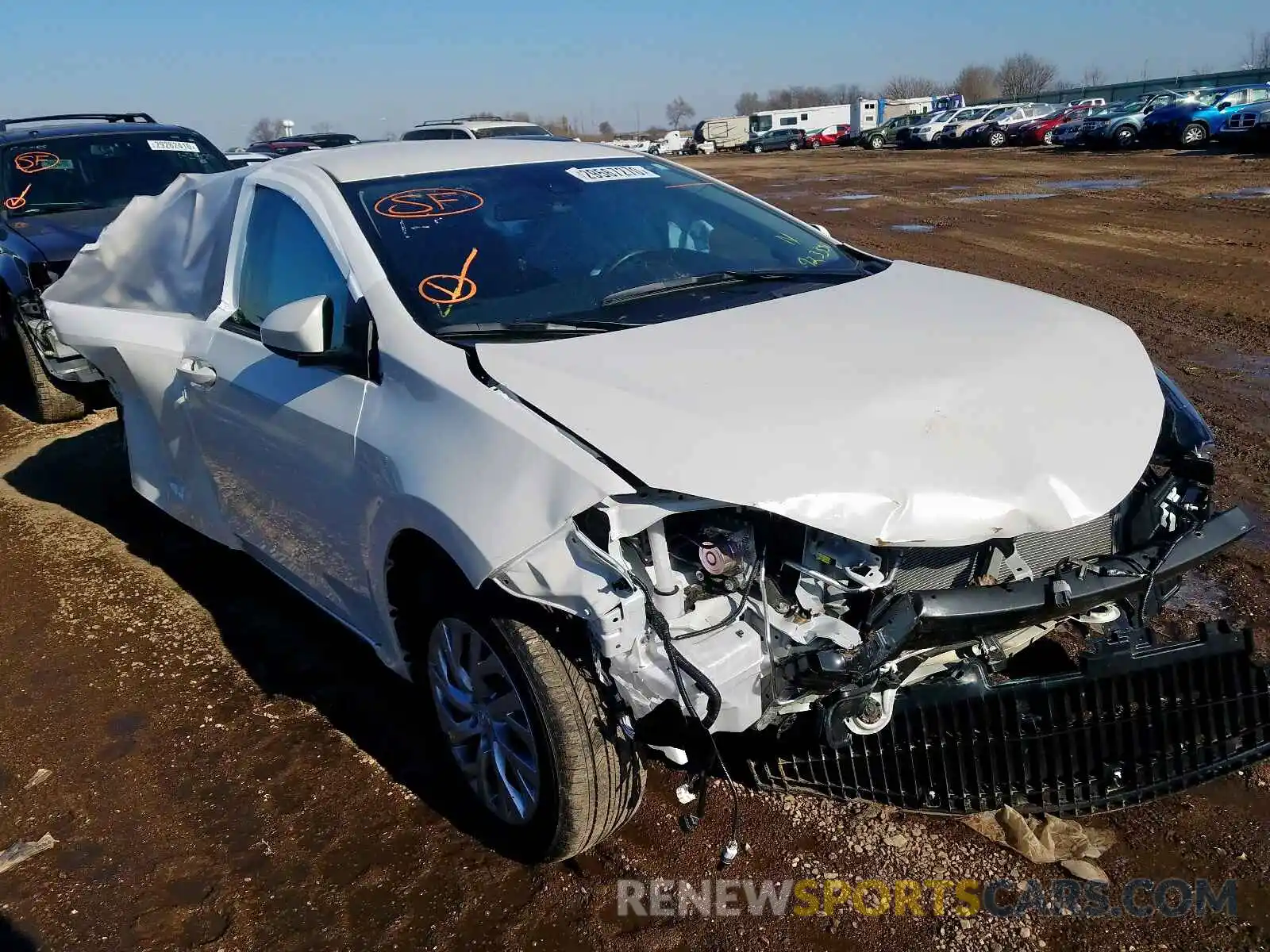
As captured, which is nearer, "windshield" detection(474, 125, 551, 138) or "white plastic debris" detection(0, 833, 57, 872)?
"white plastic debris" detection(0, 833, 57, 872)

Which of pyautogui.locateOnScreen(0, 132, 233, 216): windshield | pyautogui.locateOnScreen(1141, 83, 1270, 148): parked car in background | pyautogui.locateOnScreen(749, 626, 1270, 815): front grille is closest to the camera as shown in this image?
pyautogui.locateOnScreen(749, 626, 1270, 815): front grille

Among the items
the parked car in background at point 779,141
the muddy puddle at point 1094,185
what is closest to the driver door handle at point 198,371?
the muddy puddle at point 1094,185

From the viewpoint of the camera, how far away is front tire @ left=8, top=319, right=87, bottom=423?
23.9 ft

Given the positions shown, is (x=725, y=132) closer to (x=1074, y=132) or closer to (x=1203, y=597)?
(x=1074, y=132)

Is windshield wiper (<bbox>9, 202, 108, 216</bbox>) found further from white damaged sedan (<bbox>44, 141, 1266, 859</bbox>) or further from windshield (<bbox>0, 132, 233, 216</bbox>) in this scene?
white damaged sedan (<bbox>44, 141, 1266, 859</bbox>)

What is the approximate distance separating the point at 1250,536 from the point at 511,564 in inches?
134

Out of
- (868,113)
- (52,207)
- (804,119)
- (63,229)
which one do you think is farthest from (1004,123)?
(63,229)

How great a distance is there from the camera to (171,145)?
874 centimetres

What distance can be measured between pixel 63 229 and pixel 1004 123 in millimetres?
35946

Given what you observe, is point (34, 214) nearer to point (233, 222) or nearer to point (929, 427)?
point (233, 222)

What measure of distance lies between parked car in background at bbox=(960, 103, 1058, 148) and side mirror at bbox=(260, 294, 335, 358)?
38265 mm

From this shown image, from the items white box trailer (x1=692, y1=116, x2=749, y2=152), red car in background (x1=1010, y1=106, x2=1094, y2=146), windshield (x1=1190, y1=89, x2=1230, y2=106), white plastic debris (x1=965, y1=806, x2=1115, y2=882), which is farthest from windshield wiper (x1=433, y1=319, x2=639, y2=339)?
white box trailer (x1=692, y1=116, x2=749, y2=152)

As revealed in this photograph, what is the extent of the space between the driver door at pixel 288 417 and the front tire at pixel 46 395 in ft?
13.6

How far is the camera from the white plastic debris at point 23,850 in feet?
9.93
